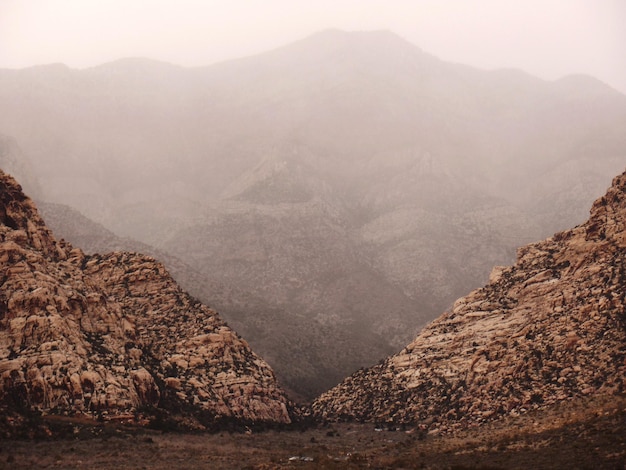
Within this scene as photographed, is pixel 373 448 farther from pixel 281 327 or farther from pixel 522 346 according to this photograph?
pixel 281 327

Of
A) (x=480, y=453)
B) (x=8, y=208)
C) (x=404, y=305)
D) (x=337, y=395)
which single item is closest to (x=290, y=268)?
(x=404, y=305)

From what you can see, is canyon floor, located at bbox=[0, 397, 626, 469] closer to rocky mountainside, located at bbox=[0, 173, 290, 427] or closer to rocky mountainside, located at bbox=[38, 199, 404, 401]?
rocky mountainside, located at bbox=[0, 173, 290, 427]

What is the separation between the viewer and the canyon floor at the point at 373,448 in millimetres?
37719

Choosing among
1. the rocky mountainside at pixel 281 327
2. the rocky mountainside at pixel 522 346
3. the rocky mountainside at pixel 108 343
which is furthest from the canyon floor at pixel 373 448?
the rocky mountainside at pixel 281 327

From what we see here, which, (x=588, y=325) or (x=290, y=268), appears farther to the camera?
(x=290, y=268)

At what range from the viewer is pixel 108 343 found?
57.2m

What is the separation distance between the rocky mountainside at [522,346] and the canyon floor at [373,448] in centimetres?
326

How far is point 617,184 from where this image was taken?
208 ft

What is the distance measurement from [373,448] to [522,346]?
1460cm

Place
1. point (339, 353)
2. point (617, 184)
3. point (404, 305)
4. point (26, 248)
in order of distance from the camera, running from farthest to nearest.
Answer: point (404, 305)
point (339, 353)
point (617, 184)
point (26, 248)

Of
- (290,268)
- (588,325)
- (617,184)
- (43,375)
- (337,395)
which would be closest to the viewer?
(43,375)

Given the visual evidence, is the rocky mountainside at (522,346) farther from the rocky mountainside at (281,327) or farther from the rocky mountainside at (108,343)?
the rocky mountainside at (281,327)

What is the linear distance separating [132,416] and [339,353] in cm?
6366

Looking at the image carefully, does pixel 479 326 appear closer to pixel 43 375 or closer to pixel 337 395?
pixel 337 395
